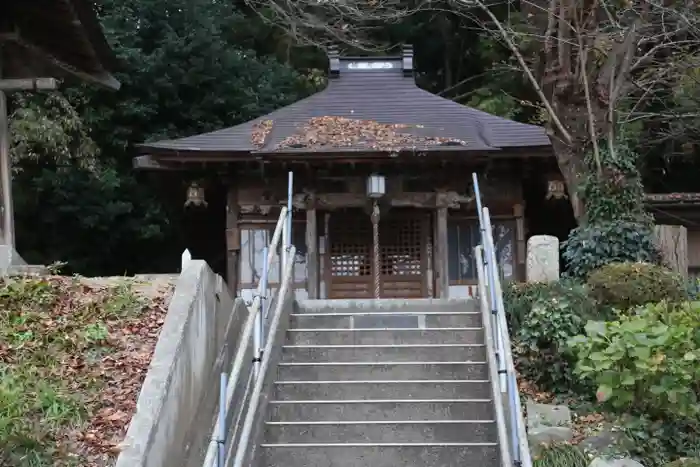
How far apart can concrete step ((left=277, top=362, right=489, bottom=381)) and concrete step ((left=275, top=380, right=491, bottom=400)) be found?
20cm

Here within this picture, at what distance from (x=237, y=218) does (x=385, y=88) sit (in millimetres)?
3998

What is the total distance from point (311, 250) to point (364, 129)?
2215 millimetres

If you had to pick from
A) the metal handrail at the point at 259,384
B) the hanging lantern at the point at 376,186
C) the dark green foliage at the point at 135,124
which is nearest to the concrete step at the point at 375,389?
the metal handrail at the point at 259,384

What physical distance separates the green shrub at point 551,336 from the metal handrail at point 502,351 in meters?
0.69

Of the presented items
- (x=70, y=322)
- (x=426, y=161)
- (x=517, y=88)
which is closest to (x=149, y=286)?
(x=70, y=322)

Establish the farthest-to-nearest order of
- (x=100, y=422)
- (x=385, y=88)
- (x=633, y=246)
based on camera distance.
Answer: (x=385, y=88), (x=633, y=246), (x=100, y=422)

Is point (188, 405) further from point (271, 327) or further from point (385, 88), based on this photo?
point (385, 88)

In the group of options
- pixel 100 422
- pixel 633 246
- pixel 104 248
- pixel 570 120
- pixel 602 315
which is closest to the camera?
pixel 100 422

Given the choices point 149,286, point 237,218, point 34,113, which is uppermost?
point 34,113

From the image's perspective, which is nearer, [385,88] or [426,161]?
[426,161]

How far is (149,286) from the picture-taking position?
276 inches

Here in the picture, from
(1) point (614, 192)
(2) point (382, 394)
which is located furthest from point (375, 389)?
(1) point (614, 192)

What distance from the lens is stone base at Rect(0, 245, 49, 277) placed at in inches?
287

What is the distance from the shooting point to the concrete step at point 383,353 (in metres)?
6.88
